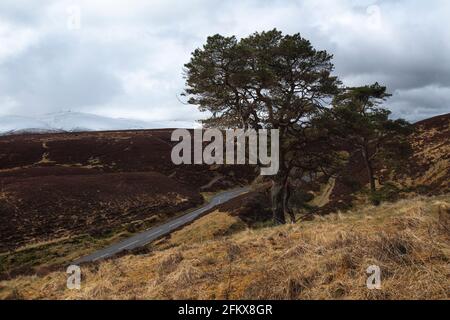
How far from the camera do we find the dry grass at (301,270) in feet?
20.1

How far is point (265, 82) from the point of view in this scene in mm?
21016

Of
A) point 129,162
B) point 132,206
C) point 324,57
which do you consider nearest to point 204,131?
point 324,57

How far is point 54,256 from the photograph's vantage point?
112ft

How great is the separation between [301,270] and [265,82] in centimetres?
1548

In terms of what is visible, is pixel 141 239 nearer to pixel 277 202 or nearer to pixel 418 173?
pixel 277 202

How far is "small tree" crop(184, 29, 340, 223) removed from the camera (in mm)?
20938

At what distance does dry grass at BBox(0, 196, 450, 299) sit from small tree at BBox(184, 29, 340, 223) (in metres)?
12.7

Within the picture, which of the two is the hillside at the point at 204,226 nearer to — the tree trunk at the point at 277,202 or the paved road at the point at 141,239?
the paved road at the point at 141,239

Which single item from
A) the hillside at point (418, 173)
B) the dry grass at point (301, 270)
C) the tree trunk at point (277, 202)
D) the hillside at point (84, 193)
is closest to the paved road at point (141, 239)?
the hillside at point (84, 193)

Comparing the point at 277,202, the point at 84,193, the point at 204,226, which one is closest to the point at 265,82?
the point at 277,202

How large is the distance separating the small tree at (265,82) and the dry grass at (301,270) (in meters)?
12.7

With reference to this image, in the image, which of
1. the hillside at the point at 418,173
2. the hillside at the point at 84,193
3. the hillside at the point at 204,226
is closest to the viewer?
the hillside at the point at 204,226

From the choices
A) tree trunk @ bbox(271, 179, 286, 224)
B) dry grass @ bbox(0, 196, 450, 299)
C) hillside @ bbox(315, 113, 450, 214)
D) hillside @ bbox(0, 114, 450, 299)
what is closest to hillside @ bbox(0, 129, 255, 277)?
hillside @ bbox(0, 114, 450, 299)
